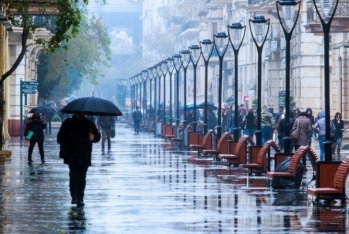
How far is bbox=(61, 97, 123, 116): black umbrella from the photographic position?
2144 centimetres

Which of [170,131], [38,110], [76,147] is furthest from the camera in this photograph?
[170,131]

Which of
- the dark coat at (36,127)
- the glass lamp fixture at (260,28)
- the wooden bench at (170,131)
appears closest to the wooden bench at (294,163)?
the glass lamp fixture at (260,28)

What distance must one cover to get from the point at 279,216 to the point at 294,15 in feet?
34.0

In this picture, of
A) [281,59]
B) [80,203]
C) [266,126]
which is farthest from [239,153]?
[281,59]

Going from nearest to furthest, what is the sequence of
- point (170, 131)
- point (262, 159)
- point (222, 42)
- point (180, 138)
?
point (262, 159)
point (222, 42)
point (180, 138)
point (170, 131)

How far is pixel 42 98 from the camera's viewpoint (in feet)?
248

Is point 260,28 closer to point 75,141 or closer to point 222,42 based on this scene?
point 222,42

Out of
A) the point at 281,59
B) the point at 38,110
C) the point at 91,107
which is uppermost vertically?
the point at 281,59

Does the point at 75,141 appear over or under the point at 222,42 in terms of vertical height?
under

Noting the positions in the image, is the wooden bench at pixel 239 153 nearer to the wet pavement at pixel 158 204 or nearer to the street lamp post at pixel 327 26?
the wet pavement at pixel 158 204

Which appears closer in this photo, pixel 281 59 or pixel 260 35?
pixel 260 35

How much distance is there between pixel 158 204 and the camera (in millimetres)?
21375

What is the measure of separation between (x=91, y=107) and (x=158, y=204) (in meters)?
1.93

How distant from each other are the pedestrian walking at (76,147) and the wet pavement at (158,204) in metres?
0.41
